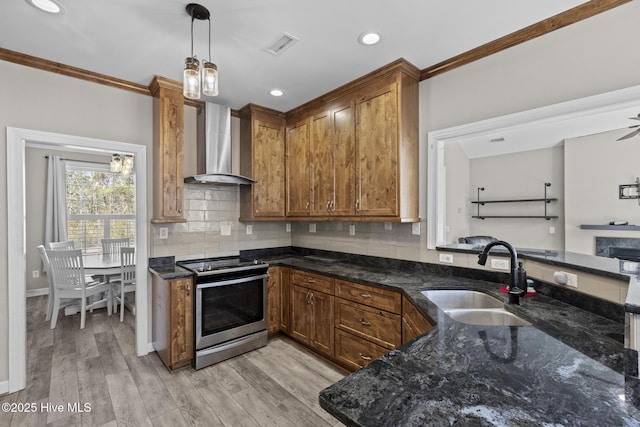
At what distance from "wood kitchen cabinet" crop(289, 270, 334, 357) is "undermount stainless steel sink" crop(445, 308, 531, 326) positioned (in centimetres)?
122

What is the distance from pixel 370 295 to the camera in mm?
2369

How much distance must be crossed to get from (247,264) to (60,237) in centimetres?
451

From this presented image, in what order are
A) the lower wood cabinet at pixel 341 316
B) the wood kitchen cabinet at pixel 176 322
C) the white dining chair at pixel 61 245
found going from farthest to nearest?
the white dining chair at pixel 61 245, the wood kitchen cabinet at pixel 176 322, the lower wood cabinet at pixel 341 316

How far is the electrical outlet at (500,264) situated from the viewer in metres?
2.19

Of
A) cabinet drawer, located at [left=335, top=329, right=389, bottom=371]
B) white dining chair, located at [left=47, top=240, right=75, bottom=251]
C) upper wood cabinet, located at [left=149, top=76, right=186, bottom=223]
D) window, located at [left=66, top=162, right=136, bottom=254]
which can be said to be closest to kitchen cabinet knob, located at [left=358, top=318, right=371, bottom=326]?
cabinet drawer, located at [left=335, top=329, right=389, bottom=371]

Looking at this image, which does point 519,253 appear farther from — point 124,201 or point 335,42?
point 124,201

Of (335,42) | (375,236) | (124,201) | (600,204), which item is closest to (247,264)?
(375,236)

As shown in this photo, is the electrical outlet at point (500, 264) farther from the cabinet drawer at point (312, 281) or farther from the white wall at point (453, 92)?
the cabinet drawer at point (312, 281)

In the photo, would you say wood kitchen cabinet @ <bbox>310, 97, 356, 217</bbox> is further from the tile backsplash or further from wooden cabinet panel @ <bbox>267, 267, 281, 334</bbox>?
wooden cabinet panel @ <bbox>267, 267, 281, 334</bbox>

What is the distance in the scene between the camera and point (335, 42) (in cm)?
216

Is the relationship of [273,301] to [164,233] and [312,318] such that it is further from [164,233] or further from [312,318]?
[164,233]

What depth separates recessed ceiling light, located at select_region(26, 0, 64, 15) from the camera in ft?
5.68

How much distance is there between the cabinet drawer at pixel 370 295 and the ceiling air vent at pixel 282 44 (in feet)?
6.38

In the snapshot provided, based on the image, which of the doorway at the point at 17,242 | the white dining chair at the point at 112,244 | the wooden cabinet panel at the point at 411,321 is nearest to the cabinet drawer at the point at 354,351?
the wooden cabinet panel at the point at 411,321
